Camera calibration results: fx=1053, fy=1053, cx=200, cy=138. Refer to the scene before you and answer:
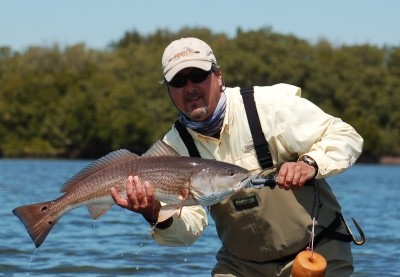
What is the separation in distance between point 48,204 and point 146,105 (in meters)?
80.7

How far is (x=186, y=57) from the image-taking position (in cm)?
659

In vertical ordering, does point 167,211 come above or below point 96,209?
below

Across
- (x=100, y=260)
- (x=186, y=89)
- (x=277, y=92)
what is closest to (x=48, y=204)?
(x=186, y=89)

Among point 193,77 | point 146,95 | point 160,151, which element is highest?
point 193,77

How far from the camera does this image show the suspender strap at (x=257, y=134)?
262 inches

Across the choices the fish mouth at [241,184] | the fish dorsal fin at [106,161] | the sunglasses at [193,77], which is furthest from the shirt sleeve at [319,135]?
the fish dorsal fin at [106,161]

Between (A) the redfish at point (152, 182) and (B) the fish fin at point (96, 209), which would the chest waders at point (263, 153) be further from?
(B) the fish fin at point (96, 209)

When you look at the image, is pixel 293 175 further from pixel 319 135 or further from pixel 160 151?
pixel 160 151

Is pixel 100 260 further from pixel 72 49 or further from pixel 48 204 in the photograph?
pixel 72 49

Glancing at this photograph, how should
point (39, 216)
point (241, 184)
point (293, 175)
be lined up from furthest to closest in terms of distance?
point (39, 216) < point (241, 184) < point (293, 175)

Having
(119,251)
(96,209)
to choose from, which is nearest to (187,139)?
(96,209)

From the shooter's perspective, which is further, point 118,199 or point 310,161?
point 118,199

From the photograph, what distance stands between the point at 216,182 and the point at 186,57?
827 millimetres

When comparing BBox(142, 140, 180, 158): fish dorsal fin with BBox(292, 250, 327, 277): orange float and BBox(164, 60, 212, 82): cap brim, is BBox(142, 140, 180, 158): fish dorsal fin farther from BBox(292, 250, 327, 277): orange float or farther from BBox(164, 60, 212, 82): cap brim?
BBox(292, 250, 327, 277): orange float
